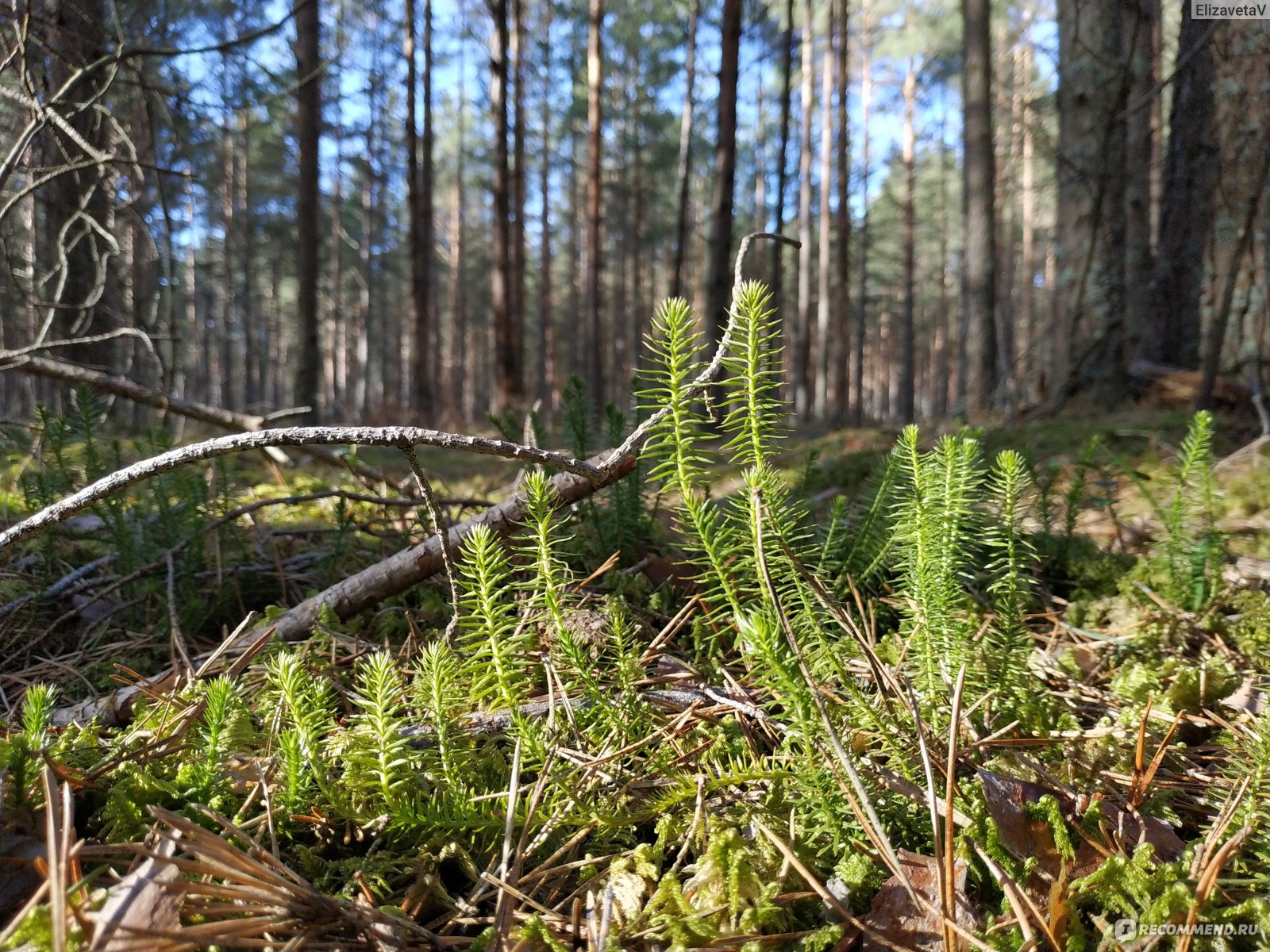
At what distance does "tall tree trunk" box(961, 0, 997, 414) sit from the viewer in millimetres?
8750

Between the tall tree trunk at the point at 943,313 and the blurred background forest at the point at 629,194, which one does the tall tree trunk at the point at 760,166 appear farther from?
the tall tree trunk at the point at 943,313

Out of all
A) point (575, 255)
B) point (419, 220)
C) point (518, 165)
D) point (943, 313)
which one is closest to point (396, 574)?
point (419, 220)

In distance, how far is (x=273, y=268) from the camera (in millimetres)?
29719

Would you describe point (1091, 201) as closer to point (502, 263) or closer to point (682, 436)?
point (682, 436)

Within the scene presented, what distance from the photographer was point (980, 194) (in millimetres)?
8695

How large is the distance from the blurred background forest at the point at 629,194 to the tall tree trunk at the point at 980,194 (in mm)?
48

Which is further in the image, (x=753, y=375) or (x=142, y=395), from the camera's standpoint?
(x=142, y=395)

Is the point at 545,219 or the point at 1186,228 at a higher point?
the point at 545,219

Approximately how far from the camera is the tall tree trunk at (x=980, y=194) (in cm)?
875

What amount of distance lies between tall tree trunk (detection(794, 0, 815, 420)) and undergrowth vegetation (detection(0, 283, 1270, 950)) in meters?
16.6

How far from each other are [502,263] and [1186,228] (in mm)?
10191

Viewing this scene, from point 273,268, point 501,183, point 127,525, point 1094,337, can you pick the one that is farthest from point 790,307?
point 127,525

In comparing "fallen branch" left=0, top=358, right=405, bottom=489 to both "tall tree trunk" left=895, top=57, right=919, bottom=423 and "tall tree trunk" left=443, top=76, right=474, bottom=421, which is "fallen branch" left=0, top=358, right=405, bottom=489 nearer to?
"tall tree trunk" left=895, top=57, right=919, bottom=423

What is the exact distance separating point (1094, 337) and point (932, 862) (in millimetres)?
6142
